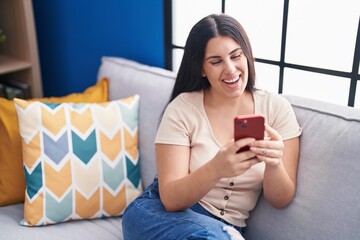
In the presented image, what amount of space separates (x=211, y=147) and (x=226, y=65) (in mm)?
255

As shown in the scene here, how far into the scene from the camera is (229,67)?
127cm

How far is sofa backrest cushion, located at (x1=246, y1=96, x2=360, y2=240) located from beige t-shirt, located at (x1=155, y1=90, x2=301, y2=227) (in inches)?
2.3

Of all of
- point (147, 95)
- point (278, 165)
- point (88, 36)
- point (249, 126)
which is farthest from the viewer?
point (88, 36)

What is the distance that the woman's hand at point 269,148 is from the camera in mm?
1119

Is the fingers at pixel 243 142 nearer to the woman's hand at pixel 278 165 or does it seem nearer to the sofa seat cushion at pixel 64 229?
the woman's hand at pixel 278 165

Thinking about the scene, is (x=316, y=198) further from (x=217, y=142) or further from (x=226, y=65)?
(x=226, y=65)

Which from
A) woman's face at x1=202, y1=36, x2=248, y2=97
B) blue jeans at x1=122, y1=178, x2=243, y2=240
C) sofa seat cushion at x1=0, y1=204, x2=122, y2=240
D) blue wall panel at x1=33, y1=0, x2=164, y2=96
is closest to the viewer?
blue jeans at x1=122, y1=178, x2=243, y2=240

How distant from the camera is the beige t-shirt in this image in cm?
136

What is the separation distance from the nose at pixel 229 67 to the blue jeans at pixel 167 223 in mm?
418

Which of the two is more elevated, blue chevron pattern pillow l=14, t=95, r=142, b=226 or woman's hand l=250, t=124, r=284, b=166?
woman's hand l=250, t=124, r=284, b=166

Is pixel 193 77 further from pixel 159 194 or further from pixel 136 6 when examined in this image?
pixel 136 6

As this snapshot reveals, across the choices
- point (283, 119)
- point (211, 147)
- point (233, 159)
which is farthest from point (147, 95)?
point (233, 159)

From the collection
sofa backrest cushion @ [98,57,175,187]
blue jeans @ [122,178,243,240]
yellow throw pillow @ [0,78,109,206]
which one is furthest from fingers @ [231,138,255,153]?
yellow throw pillow @ [0,78,109,206]

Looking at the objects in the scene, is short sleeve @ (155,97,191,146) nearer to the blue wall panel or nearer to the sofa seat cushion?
the sofa seat cushion
